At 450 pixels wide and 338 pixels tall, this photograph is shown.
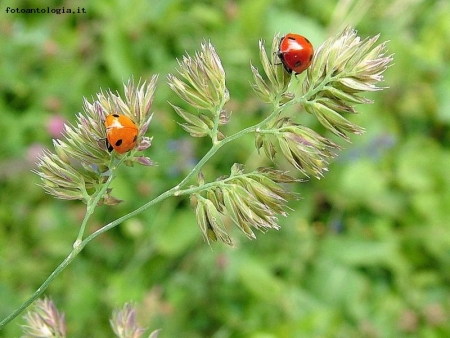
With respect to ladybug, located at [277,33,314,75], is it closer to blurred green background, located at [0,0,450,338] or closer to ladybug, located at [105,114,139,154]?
ladybug, located at [105,114,139,154]

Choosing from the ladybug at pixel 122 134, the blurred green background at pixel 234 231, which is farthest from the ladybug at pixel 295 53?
the blurred green background at pixel 234 231

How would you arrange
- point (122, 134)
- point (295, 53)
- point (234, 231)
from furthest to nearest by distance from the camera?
point (234, 231)
point (295, 53)
point (122, 134)

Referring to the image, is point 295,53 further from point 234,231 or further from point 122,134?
point 234,231

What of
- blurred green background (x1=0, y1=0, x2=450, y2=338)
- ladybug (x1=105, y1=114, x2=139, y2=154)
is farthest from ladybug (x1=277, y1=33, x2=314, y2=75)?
blurred green background (x1=0, y1=0, x2=450, y2=338)

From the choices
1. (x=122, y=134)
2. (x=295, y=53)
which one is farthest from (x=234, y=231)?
(x=122, y=134)

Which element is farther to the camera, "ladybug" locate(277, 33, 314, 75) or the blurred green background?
the blurred green background
